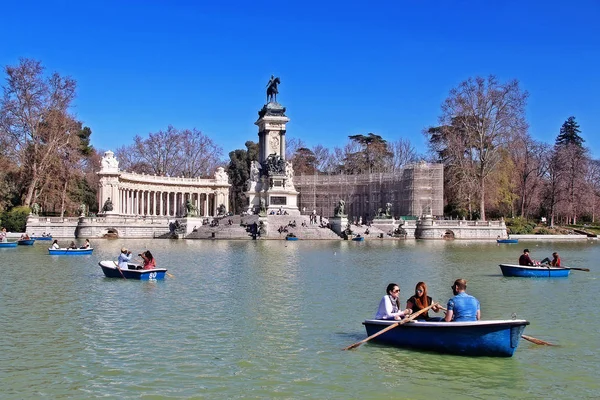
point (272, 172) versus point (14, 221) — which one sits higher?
point (272, 172)

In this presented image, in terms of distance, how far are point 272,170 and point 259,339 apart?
173 ft

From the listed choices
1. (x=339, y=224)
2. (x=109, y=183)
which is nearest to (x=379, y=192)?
(x=339, y=224)

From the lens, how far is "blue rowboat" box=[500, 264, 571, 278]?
991 inches

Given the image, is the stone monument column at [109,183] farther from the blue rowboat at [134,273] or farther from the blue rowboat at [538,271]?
the blue rowboat at [538,271]

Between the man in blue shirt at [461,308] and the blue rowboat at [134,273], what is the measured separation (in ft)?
44.0

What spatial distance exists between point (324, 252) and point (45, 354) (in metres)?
28.0

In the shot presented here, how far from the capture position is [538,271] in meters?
25.2

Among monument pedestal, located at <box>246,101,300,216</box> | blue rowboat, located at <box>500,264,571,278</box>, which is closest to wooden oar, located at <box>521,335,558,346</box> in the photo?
blue rowboat, located at <box>500,264,571,278</box>

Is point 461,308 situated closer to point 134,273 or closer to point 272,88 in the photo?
point 134,273

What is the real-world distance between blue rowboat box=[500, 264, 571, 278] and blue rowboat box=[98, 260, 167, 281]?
527 inches

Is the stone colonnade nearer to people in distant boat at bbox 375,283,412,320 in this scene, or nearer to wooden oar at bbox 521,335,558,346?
people in distant boat at bbox 375,283,412,320

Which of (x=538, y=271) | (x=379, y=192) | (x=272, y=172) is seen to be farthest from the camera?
(x=379, y=192)

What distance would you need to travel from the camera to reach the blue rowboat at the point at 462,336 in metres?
11.7

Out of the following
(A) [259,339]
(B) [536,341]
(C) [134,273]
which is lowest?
(A) [259,339]
